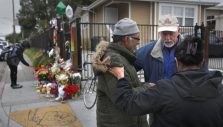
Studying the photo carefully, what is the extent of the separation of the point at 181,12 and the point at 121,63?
1664cm

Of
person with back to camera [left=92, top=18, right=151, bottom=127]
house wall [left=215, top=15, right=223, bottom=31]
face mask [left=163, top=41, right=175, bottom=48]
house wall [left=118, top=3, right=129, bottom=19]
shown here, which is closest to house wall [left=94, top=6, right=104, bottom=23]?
house wall [left=118, top=3, right=129, bottom=19]

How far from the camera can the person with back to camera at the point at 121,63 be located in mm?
2188

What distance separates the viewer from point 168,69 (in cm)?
289

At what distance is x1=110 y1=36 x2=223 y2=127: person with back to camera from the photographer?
63.5 inches

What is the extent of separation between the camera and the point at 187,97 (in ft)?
5.29

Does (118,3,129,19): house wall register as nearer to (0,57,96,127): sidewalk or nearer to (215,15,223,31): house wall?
(215,15,223,31): house wall

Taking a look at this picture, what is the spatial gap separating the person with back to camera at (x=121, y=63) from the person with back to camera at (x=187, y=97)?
17.7 inches

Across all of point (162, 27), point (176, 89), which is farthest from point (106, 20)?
point (176, 89)

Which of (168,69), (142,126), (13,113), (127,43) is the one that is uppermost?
(127,43)

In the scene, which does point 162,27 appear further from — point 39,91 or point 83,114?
point 39,91

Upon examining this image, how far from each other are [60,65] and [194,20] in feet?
40.7

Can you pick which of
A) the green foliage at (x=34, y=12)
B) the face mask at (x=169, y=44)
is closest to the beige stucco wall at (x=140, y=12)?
the face mask at (x=169, y=44)

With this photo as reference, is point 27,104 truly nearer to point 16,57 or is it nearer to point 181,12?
point 16,57

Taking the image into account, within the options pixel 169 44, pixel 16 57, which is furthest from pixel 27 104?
pixel 169 44
